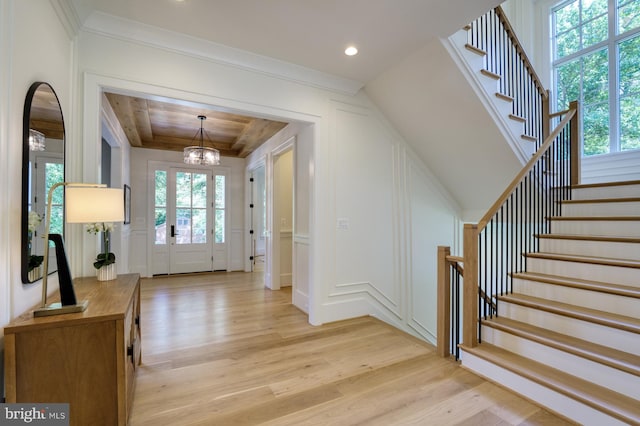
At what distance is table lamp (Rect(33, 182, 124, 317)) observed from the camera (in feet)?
4.96

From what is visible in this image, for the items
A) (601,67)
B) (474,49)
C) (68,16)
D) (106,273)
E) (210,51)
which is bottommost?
(106,273)

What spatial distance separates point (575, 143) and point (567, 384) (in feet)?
9.58

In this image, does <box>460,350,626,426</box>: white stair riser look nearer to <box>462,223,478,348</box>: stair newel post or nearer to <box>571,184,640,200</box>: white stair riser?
<box>462,223,478,348</box>: stair newel post

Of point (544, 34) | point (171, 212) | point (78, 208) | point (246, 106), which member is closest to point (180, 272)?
point (171, 212)

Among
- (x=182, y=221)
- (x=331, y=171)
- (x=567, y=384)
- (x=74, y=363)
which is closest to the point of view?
(x=74, y=363)

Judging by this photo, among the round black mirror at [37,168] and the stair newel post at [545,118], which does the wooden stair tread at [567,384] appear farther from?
the round black mirror at [37,168]

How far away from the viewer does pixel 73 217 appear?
1624mm

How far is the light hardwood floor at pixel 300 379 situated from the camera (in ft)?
5.99

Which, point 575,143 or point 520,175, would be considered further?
point 575,143

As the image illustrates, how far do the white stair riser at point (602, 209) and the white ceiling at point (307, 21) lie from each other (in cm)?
240

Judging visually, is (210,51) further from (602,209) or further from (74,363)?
(602,209)

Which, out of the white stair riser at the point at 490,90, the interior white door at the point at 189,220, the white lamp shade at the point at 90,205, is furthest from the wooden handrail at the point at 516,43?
the interior white door at the point at 189,220

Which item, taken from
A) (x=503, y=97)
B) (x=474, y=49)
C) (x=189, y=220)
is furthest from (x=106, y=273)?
(x=189, y=220)

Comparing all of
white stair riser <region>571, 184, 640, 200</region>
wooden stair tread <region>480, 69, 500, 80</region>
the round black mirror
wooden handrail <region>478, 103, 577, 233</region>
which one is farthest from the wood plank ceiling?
white stair riser <region>571, 184, 640, 200</region>
